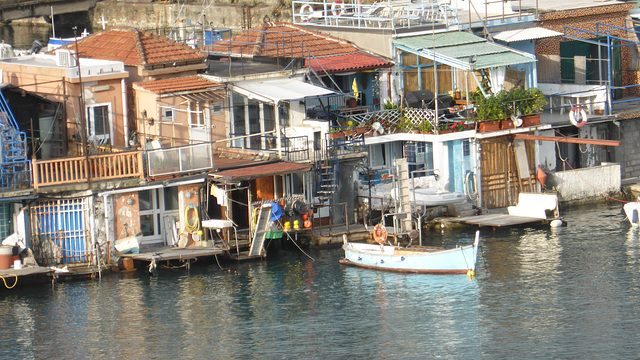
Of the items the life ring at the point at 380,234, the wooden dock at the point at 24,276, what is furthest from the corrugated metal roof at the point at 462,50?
the wooden dock at the point at 24,276

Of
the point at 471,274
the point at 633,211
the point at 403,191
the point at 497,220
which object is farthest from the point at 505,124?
the point at 471,274

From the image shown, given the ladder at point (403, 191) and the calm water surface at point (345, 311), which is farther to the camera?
the ladder at point (403, 191)

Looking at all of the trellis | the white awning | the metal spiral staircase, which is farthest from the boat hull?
the metal spiral staircase

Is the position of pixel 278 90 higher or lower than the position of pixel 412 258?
higher

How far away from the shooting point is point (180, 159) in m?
35.7

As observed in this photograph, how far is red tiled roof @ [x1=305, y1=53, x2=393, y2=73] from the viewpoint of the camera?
1660 inches

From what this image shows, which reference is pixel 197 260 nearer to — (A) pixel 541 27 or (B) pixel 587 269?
(B) pixel 587 269

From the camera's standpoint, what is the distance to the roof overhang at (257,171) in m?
35.4

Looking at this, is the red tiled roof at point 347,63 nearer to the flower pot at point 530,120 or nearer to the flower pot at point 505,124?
the flower pot at point 505,124

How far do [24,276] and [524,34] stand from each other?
2399cm

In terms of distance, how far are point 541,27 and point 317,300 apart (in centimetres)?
2173

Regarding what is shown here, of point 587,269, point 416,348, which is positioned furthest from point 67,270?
point 587,269

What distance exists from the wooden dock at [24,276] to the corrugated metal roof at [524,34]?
22.3m

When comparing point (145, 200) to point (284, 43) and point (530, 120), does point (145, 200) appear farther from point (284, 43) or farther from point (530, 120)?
point (530, 120)
